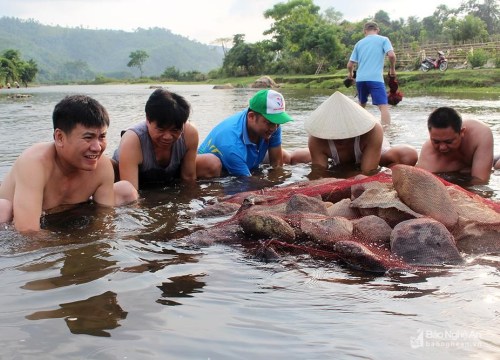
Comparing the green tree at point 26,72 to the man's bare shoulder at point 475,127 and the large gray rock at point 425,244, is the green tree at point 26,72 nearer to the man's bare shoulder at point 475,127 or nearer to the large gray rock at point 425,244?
the man's bare shoulder at point 475,127

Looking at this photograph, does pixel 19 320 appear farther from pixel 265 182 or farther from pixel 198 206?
pixel 265 182

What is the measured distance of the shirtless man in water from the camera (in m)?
3.53

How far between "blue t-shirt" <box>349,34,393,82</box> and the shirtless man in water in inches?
264

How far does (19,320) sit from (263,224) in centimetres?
154

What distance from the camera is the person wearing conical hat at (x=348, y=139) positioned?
5379 mm

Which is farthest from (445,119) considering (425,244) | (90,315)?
(90,315)

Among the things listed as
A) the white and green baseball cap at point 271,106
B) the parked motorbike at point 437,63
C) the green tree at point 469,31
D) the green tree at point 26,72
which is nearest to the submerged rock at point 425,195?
the white and green baseball cap at point 271,106

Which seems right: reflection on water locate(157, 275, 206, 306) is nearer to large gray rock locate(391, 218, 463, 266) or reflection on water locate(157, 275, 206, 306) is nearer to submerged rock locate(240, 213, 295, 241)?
submerged rock locate(240, 213, 295, 241)

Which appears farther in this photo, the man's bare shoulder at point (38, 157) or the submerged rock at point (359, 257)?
the man's bare shoulder at point (38, 157)

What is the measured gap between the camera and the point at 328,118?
17.9 feet

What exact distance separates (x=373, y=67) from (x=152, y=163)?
590cm

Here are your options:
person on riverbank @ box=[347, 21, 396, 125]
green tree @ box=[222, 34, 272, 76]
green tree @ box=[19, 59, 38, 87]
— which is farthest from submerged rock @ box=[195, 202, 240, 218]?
green tree @ box=[19, 59, 38, 87]

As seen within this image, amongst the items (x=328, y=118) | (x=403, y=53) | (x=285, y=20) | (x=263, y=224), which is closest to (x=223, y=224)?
(x=263, y=224)

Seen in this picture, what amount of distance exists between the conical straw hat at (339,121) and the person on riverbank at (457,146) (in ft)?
2.14
